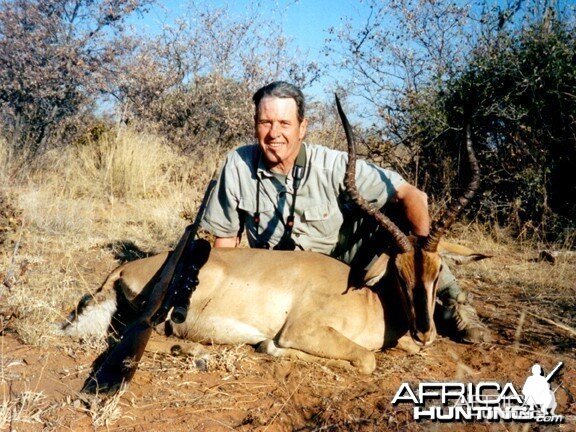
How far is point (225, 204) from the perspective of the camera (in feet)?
16.2

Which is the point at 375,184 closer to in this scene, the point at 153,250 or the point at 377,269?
the point at 377,269

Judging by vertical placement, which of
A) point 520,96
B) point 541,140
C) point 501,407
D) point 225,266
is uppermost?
point 520,96

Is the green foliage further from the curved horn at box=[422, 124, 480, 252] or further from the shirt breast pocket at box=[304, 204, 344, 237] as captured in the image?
the curved horn at box=[422, 124, 480, 252]

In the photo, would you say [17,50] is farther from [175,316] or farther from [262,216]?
[175,316]

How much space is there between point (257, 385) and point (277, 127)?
6.94 feet

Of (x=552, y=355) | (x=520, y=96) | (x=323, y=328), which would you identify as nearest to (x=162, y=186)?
(x=520, y=96)

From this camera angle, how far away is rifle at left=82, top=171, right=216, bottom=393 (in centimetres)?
306

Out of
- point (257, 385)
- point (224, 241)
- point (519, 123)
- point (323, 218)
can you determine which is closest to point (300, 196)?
point (323, 218)

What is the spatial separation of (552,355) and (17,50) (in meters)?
9.59

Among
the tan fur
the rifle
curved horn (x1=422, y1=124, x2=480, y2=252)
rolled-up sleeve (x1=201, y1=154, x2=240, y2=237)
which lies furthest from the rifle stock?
curved horn (x1=422, y1=124, x2=480, y2=252)

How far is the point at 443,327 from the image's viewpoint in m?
4.50

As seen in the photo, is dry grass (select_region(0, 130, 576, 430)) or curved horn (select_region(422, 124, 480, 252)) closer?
dry grass (select_region(0, 130, 576, 430))

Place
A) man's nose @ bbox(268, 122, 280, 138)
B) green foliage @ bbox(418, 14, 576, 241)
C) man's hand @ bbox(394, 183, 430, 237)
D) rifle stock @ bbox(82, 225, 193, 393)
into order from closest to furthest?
rifle stock @ bbox(82, 225, 193, 393), man's hand @ bbox(394, 183, 430, 237), man's nose @ bbox(268, 122, 280, 138), green foliage @ bbox(418, 14, 576, 241)

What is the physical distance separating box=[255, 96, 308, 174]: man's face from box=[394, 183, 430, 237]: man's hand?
0.99 m
